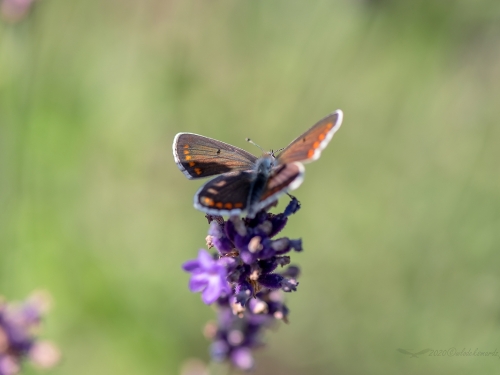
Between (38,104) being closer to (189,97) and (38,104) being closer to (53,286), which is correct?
(189,97)

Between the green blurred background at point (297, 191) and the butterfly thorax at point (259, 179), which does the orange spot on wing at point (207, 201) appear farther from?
the green blurred background at point (297, 191)

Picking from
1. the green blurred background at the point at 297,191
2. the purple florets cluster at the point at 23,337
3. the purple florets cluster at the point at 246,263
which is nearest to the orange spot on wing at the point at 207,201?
the purple florets cluster at the point at 246,263

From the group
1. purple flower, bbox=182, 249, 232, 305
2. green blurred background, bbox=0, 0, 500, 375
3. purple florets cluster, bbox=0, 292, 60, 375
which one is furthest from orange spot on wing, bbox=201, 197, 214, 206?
green blurred background, bbox=0, 0, 500, 375

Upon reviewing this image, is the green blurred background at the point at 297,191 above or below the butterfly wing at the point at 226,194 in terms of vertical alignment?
above

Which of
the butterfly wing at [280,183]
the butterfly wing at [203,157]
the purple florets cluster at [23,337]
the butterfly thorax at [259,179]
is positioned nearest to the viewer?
the butterfly wing at [280,183]

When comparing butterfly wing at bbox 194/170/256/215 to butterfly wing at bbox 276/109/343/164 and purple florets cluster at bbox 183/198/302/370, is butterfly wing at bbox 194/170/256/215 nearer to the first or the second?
purple florets cluster at bbox 183/198/302/370

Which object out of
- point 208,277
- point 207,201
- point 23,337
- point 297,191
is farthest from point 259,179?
point 297,191

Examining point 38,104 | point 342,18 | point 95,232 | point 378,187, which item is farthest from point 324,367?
point 38,104

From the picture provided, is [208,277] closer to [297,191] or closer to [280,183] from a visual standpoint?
[280,183]
